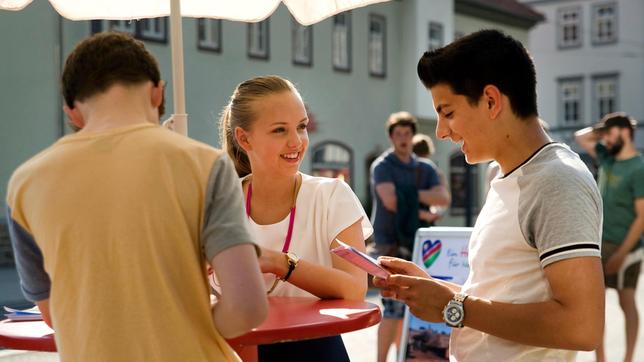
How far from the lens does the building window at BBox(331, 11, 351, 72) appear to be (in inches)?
977

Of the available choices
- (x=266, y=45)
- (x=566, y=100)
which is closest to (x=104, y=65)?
(x=266, y=45)

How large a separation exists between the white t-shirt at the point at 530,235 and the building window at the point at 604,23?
4408cm

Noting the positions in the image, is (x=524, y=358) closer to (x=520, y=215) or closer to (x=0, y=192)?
(x=520, y=215)

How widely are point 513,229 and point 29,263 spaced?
112cm

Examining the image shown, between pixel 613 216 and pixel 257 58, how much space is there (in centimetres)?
1575

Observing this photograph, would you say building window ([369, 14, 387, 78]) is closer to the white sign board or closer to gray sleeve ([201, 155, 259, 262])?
the white sign board

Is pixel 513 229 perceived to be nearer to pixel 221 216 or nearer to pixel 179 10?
pixel 221 216

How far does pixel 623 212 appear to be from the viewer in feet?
23.6

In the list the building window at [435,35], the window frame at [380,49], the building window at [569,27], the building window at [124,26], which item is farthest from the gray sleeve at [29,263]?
the building window at [569,27]

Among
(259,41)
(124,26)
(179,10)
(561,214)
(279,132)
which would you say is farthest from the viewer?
(259,41)

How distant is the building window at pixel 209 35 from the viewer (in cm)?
2064

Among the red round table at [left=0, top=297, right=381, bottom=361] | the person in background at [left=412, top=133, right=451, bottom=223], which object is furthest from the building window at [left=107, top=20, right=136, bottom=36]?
the red round table at [left=0, top=297, right=381, bottom=361]

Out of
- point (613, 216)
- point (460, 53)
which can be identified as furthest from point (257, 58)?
point (460, 53)

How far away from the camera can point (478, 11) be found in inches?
1237
